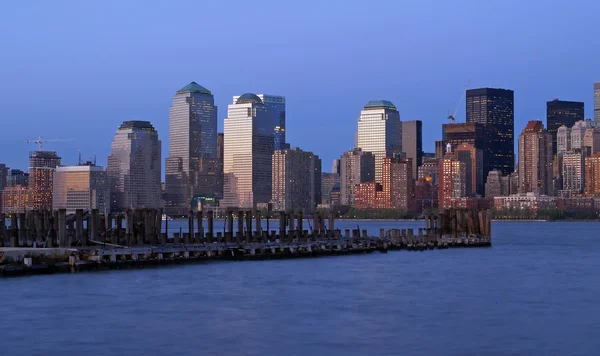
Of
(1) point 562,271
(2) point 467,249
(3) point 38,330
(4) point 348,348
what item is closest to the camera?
(4) point 348,348

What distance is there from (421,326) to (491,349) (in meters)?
6.17

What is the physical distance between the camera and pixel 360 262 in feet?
274

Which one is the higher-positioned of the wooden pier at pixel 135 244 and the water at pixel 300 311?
the wooden pier at pixel 135 244

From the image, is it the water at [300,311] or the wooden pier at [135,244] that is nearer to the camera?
the water at [300,311]

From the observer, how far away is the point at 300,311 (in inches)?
2012

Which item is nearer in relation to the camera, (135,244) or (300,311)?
(300,311)

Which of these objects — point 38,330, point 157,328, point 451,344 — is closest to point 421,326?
point 451,344

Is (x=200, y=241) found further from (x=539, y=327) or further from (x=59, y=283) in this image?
(x=539, y=327)

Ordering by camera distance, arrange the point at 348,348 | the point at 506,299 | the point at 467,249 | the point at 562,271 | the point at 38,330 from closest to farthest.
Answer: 1. the point at 348,348
2. the point at 38,330
3. the point at 506,299
4. the point at 562,271
5. the point at 467,249

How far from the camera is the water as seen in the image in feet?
135

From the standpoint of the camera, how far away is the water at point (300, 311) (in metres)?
41.0

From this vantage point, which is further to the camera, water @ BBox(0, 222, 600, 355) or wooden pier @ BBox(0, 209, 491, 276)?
wooden pier @ BBox(0, 209, 491, 276)

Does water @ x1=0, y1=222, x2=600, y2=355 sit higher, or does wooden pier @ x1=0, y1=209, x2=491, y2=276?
wooden pier @ x1=0, y1=209, x2=491, y2=276

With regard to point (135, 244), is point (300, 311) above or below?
below
